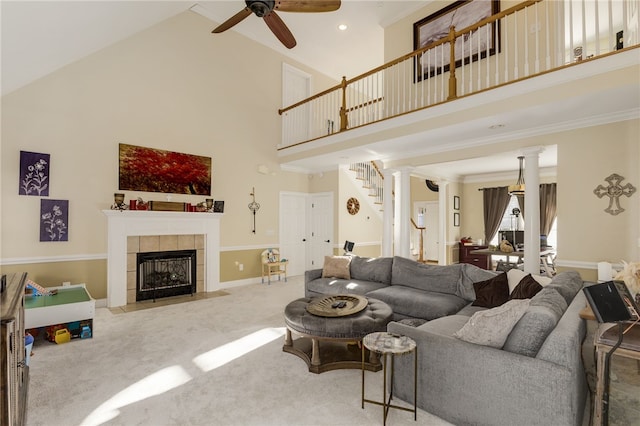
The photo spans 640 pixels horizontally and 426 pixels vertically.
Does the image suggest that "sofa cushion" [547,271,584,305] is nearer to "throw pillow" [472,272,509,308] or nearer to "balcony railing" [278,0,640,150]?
"throw pillow" [472,272,509,308]

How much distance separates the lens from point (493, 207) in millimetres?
9227

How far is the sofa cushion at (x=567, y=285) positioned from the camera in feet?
9.31

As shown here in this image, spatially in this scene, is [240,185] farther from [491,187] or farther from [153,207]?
[491,187]

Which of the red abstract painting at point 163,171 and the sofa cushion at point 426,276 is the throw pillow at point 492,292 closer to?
the sofa cushion at point 426,276

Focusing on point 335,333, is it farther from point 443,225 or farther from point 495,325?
point 443,225

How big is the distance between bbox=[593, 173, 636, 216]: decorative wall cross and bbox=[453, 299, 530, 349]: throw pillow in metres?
3.21

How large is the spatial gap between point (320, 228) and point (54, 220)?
16.6ft

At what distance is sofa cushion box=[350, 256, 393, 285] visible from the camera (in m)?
4.78

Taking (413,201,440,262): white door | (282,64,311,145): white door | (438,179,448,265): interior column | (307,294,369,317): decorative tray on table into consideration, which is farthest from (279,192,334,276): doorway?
(413,201,440,262): white door

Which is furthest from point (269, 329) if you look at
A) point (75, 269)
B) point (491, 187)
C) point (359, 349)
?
point (491, 187)

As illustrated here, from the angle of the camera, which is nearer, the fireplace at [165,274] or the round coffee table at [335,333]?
the round coffee table at [335,333]

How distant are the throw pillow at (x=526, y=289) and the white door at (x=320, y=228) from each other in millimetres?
4552

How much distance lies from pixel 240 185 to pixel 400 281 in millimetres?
3947

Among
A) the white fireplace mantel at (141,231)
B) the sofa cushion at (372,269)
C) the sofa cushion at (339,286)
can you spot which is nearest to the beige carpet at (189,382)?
the sofa cushion at (339,286)
